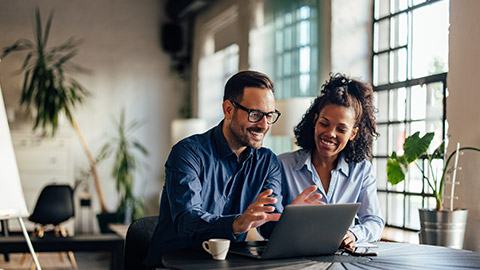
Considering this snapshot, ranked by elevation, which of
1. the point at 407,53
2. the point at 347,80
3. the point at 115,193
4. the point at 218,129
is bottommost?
the point at 115,193

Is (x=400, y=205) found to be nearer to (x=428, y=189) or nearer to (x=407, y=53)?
(x=428, y=189)

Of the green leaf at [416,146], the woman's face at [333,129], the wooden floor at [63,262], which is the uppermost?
the woman's face at [333,129]

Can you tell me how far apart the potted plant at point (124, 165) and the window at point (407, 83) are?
12.4 feet

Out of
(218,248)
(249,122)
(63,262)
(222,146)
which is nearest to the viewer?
(218,248)

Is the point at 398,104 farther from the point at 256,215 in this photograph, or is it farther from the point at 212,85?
the point at 212,85

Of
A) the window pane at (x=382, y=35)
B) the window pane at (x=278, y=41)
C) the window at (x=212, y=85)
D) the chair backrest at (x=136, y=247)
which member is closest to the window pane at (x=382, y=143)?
the window pane at (x=382, y=35)

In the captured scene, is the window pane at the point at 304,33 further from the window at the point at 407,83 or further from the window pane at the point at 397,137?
the window pane at the point at 397,137

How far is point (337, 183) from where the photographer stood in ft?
9.04

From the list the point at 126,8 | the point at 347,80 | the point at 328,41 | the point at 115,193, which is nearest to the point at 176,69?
the point at 126,8

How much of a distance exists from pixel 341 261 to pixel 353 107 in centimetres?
106

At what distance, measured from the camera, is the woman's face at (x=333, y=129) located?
2656 mm

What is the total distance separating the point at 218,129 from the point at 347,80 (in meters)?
0.80

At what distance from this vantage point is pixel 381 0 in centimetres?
488

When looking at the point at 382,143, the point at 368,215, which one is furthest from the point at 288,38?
the point at 368,215
